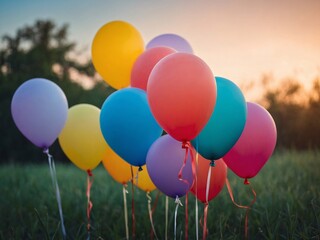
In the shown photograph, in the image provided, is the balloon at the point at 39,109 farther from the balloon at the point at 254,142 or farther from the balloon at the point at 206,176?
the balloon at the point at 254,142

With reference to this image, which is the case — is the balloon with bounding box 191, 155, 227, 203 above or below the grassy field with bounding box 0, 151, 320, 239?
above

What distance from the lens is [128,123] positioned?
199 centimetres

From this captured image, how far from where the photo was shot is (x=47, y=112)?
91.0 inches

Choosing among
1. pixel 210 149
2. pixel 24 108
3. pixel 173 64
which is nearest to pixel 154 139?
pixel 210 149

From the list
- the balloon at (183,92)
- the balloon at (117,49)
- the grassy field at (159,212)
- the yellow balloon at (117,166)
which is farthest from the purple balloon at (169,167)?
the balloon at (117,49)

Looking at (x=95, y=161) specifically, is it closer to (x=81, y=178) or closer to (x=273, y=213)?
(x=273, y=213)

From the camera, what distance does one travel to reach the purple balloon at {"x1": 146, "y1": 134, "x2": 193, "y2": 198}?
1907 millimetres

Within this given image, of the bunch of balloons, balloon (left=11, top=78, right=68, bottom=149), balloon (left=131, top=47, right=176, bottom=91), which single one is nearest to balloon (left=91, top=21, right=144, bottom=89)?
the bunch of balloons

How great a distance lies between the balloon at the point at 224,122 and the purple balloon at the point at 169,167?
16 centimetres

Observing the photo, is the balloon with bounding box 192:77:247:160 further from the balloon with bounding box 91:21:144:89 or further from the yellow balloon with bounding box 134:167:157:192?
the balloon with bounding box 91:21:144:89

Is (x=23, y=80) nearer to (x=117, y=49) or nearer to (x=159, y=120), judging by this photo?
(x=117, y=49)

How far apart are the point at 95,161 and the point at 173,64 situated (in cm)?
110

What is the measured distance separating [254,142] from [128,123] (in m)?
0.73

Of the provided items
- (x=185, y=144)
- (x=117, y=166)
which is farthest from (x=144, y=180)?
(x=185, y=144)
